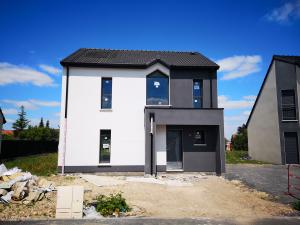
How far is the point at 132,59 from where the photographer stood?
15.8 m

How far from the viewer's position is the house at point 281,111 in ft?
68.8

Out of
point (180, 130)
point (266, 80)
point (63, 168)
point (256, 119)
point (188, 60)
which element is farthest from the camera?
point (256, 119)

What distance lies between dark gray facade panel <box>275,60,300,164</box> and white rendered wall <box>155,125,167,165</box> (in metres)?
12.4

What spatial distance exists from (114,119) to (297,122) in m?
16.2

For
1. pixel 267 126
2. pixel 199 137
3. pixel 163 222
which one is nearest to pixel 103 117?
pixel 199 137

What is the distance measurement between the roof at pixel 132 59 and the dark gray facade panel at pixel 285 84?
30.0ft

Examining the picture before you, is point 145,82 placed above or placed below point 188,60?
below

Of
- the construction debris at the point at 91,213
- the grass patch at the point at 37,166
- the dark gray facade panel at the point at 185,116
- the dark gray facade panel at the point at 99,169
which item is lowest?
the construction debris at the point at 91,213

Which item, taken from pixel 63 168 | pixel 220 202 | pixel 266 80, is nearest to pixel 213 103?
pixel 220 202

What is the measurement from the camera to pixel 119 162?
14.2 m

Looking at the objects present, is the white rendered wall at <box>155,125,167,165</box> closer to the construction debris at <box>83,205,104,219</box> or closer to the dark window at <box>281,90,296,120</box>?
the construction debris at <box>83,205,104,219</box>

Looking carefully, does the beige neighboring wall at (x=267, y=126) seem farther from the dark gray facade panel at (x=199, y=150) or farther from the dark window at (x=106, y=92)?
the dark window at (x=106, y=92)

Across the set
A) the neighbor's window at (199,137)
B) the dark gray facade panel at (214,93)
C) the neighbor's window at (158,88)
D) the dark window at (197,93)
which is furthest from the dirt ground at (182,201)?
the neighbor's window at (158,88)

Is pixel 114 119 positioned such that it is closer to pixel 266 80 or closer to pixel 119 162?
pixel 119 162
